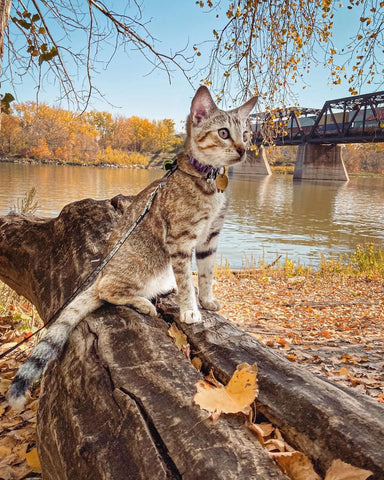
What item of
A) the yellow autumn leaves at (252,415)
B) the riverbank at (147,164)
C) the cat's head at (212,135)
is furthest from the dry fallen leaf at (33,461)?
the riverbank at (147,164)

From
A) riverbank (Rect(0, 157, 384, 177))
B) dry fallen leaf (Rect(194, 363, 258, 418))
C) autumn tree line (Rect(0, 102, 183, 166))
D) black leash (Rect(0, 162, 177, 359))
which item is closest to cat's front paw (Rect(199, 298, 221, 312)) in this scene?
black leash (Rect(0, 162, 177, 359))

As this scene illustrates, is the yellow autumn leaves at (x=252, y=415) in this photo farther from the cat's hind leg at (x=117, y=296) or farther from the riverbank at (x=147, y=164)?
the riverbank at (x=147, y=164)

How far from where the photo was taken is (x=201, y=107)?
120 inches

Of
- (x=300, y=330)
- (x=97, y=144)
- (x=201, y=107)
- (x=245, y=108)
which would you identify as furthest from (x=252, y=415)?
(x=97, y=144)

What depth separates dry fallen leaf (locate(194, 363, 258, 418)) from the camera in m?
1.71

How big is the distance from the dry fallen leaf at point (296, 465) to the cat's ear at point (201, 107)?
2.53 m

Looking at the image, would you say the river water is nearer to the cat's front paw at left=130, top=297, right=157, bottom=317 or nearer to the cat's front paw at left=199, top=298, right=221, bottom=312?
the cat's front paw at left=199, top=298, right=221, bottom=312

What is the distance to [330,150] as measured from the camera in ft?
195

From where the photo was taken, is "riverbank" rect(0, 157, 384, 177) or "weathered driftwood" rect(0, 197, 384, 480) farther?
"riverbank" rect(0, 157, 384, 177)

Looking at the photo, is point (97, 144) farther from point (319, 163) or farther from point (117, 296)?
point (117, 296)

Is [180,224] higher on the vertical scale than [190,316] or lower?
higher

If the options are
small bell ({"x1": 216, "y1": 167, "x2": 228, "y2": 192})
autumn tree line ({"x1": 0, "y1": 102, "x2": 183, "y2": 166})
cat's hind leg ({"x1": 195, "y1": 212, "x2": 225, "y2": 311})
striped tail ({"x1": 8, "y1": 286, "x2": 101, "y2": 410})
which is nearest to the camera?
striped tail ({"x1": 8, "y1": 286, "x2": 101, "y2": 410})

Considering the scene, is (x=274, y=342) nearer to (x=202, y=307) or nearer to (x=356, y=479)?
(x=202, y=307)

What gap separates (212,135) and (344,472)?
95.9 inches
